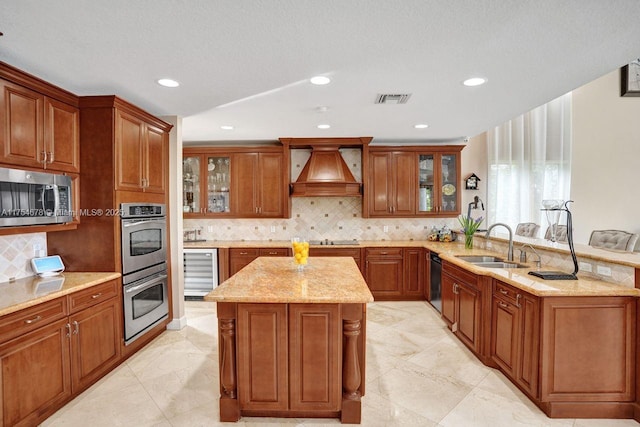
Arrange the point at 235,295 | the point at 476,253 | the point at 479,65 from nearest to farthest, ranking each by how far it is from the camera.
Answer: the point at 235,295
the point at 479,65
the point at 476,253

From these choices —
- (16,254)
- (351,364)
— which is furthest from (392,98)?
(16,254)

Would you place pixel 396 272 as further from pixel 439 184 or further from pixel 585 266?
pixel 585 266

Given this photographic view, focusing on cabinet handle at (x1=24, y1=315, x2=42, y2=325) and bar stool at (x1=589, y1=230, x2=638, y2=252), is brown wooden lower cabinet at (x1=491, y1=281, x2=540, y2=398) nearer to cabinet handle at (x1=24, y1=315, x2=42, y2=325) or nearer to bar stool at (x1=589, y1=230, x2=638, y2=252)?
bar stool at (x1=589, y1=230, x2=638, y2=252)

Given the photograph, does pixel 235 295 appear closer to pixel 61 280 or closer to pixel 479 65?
pixel 61 280

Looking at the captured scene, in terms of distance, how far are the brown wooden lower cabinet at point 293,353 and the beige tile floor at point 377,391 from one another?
0.19 m

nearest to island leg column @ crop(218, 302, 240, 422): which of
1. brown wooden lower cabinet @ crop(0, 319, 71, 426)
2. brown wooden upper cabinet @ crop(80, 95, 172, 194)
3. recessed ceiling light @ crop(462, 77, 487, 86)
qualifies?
brown wooden lower cabinet @ crop(0, 319, 71, 426)

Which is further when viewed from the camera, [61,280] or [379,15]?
[61,280]

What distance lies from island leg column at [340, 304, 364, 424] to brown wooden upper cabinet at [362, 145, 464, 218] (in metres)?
3.01

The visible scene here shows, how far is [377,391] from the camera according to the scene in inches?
97.2

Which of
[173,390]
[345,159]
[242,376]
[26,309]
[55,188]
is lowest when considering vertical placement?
[173,390]

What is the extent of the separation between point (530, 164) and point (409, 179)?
2.36m

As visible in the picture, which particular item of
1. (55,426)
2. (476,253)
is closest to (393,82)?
(476,253)

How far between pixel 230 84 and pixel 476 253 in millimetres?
3247

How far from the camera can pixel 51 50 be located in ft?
6.61
